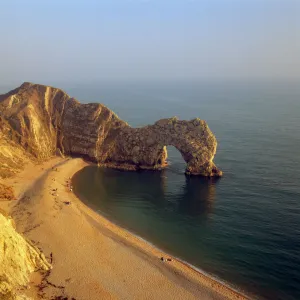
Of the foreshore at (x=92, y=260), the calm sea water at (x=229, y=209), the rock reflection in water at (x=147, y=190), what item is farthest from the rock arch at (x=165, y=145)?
the foreshore at (x=92, y=260)

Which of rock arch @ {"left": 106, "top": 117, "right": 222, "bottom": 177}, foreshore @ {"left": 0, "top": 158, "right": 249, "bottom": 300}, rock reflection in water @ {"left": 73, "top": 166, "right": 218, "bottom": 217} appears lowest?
foreshore @ {"left": 0, "top": 158, "right": 249, "bottom": 300}

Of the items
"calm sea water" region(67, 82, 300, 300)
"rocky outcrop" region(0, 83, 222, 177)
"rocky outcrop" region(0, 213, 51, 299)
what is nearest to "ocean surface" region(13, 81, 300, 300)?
"calm sea water" region(67, 82, 300, 300)

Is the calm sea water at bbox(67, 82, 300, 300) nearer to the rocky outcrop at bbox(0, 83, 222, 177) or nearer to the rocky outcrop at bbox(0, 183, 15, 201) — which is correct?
the rocky outcrop at bbox(0, 83, 222, 177)

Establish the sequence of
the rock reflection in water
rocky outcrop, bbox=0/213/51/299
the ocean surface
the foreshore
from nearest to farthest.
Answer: rocky outcrop, bbox=0/213/51/299
the foreshore
the ocean surface
the rock reflection in water

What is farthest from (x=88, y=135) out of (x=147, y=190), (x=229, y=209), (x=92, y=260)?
(x=92, y=260)

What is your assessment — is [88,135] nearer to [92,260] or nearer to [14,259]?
[92,260]

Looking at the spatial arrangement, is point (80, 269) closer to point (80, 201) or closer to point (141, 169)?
point (80, 201)
